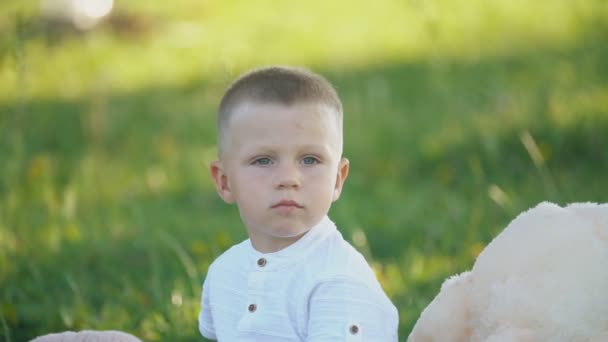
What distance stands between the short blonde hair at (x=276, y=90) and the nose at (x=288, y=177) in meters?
0.14

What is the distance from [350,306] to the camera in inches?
73.5

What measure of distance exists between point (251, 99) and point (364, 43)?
4923 mm

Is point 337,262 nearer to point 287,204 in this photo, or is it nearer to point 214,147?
point 287,204

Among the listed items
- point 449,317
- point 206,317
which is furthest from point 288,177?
point 206,317

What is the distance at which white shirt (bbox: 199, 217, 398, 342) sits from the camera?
1.87 m

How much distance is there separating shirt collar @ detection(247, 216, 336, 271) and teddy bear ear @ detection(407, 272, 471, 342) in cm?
30

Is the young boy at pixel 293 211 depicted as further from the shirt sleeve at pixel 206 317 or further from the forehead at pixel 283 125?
the shirt sleeve at pixel 206 317

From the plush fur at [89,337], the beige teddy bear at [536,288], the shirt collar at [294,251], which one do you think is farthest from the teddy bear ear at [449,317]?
the plush fur at [89,337]

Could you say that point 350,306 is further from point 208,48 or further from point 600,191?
point 208,48

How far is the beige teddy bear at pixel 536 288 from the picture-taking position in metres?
1.74

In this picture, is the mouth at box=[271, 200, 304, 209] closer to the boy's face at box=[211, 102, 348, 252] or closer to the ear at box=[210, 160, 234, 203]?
the boy's face at box=[211, 102, 348, 252]

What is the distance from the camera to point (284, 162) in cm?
191

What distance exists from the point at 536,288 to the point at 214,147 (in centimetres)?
367

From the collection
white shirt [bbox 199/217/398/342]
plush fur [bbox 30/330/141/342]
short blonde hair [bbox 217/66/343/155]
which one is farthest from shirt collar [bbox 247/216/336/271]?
plush fur [bbox 30/330/141/342]
